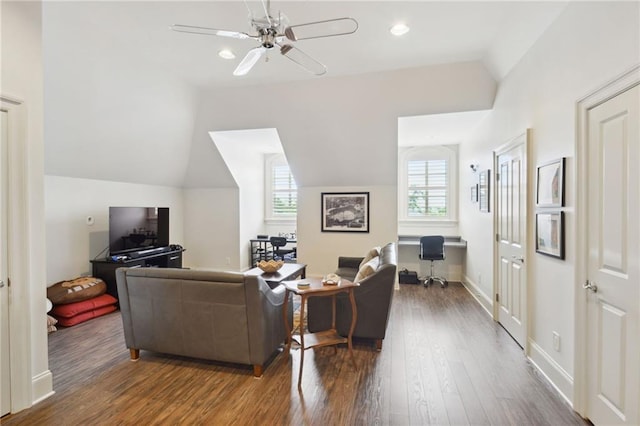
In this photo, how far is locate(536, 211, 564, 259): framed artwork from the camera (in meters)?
2.52

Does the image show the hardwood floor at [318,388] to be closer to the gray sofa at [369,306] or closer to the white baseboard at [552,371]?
the white baseboard at [552,371]

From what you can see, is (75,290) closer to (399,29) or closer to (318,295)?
(318,295)

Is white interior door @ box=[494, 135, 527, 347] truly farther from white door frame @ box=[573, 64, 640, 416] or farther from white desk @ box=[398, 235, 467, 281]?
white desk @ box=[398, 235, 467, 281]

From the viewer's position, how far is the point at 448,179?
655cm

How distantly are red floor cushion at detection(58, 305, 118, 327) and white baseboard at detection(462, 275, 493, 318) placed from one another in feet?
17.2

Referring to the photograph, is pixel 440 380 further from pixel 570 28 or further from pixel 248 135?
pixel 248 135

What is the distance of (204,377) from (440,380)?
202 cm

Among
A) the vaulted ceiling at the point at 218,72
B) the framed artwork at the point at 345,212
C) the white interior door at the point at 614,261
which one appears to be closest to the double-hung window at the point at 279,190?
the framed artwork at the point at 345,212

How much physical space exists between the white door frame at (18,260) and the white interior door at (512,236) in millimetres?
4263

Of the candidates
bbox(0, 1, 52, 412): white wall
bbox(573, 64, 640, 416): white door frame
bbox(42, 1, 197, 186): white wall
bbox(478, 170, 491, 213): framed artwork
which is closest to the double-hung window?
bbox(42, 1, 197, 186): white wall

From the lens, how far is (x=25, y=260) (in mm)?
2301

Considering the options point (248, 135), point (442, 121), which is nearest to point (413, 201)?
point (442, 121)

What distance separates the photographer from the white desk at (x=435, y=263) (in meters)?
6.16

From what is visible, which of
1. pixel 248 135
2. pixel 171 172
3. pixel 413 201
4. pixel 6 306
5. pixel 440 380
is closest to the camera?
pixel 6 306
